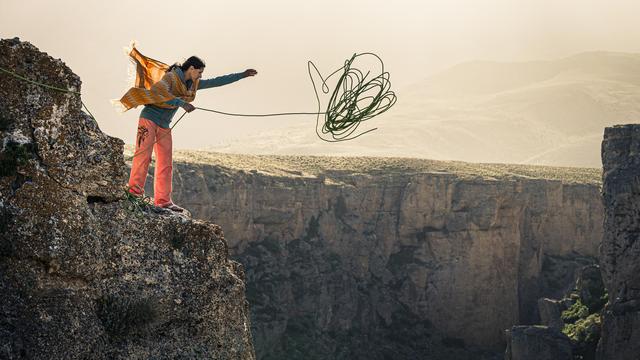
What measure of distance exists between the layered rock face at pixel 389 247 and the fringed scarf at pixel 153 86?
47.4 metres

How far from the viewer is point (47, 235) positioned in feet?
33.7

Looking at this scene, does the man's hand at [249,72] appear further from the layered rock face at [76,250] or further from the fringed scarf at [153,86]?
the layered rock face at [76,250]

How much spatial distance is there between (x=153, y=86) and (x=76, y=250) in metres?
3.10

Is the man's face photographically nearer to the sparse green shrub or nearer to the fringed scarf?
the fringed scarf

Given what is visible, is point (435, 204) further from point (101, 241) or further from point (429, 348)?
point (101, 241)

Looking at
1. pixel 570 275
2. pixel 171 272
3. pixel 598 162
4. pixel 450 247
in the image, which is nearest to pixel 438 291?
pixel 450 247

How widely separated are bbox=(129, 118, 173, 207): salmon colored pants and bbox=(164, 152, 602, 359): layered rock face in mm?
47121

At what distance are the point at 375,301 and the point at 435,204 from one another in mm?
8854

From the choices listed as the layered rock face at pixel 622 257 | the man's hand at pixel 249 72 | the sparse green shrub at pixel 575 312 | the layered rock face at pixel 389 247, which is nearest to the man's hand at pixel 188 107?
the man's hand at pixel 249 72

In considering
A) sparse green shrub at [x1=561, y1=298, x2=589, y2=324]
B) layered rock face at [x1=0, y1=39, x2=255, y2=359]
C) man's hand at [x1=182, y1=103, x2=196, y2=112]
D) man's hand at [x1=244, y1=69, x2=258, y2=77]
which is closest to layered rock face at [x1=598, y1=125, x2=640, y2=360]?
sparse green shrub at [x1=561, y1=298, x2=589, y2=324]

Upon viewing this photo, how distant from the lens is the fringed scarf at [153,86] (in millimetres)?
12844

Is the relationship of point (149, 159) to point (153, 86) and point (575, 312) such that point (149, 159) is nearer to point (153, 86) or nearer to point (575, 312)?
point (153, 86)

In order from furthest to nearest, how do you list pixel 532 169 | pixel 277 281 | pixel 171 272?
pixel 532 169, pixel 277 281, pixel 171 272

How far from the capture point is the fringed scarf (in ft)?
42.1
